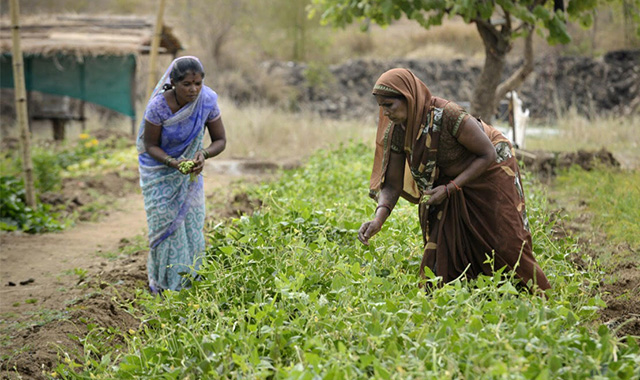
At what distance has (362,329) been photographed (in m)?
3.02

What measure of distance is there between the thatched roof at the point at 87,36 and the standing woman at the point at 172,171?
9224 millimetres

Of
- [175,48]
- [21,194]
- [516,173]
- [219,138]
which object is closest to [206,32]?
[175,48]

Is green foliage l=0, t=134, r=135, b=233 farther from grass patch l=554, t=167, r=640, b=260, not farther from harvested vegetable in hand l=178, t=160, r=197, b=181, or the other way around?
grass patch l=554, t=167, r=640, b=260

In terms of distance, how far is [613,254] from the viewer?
5543 mm

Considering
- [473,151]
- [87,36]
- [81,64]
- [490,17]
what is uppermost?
[490,17]

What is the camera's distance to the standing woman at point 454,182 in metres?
3.81

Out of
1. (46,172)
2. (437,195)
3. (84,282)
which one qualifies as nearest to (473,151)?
(437,195)

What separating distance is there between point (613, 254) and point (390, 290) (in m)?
2.91

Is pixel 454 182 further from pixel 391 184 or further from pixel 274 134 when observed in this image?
pixel 274 134

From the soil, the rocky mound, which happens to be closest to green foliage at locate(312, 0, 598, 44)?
the soil

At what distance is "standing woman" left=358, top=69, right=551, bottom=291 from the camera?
381cm

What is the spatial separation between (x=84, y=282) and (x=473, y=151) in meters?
3.31

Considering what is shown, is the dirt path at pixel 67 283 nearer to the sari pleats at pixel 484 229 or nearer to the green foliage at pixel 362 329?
the green foliage at pixel 362 329

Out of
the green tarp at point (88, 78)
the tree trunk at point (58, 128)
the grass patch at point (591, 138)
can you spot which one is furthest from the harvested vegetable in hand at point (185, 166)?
the tree trunk at point (58, 128)
